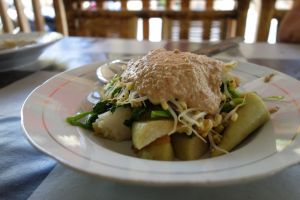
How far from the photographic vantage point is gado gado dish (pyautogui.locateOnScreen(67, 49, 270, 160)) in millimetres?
457

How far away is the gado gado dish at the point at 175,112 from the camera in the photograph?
1.50 feet

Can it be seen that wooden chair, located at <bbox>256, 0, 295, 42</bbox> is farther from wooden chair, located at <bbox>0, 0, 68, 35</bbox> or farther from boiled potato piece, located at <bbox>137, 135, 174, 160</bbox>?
boiled potato piece, located at <bbox>137, 135, 174, 160</bbox>

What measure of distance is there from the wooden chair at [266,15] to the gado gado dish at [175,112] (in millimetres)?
1189

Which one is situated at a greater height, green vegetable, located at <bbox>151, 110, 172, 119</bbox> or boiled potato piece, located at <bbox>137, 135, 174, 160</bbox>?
green vegetable, located at <bbox>151, 110, 172, 119</bbox>

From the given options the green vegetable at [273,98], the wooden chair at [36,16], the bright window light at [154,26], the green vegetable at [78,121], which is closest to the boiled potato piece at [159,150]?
the green vegetable at [78,121]

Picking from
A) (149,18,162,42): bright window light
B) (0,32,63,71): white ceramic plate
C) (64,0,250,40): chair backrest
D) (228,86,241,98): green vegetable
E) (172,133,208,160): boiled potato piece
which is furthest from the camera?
(149,18,162,42): bright window light

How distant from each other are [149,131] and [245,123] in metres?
0.16

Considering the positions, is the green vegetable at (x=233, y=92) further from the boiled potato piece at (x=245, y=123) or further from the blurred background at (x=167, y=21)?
the blurred background at (x=167, y=21)

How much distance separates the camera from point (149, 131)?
17.6 inches

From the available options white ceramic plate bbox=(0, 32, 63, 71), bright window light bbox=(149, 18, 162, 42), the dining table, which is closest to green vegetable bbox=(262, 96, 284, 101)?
the dining table

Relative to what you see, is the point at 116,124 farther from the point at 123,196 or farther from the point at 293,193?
the point at 293,193

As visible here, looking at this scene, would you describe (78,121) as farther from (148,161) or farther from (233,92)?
(233,92)

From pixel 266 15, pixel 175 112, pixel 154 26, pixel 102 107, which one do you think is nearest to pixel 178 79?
pixel 175 112

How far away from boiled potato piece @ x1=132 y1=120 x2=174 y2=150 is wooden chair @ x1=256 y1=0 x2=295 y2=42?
4.37 ft
